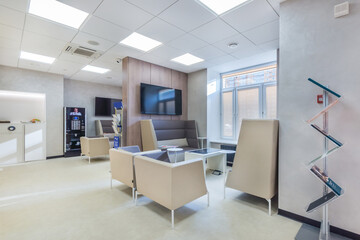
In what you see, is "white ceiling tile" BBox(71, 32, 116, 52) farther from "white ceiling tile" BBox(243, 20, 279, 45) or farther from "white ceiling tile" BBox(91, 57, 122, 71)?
"white ceiling tile" BBox(243, 20, 279, 45)

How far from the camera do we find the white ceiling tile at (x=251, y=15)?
260 cm

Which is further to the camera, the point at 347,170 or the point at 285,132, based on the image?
the point at 285,132

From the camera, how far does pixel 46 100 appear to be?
236 inches

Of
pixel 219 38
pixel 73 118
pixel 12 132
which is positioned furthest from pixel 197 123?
pixel 12 132

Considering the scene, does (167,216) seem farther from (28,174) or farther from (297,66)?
(28,174)

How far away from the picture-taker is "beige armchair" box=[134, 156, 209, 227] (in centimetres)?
213

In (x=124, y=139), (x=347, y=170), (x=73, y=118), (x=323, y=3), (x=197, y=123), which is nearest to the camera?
(x=347, y=170)

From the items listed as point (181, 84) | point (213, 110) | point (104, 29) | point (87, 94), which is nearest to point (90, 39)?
point (104, 29)

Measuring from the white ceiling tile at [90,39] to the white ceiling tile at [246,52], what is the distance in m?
2.97

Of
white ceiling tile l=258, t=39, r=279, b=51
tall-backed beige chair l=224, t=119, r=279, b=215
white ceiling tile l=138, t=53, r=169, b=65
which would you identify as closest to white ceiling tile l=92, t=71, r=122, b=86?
white ceiling tile l=138, t=53, r=169, b=65

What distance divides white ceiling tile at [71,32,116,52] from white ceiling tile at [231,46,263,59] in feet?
9.75

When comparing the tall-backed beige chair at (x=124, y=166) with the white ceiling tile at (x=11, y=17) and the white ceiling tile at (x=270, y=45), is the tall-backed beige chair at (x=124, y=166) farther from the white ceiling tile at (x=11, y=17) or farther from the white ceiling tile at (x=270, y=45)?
the white ceiling tile at (x=270, y=45)

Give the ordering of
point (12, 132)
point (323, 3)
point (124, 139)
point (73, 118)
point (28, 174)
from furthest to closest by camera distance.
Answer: point (73, 118) → point (12, 132) → point (124, 139) → point (28, 174) → point (323, 3)

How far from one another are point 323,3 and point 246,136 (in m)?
1.91
